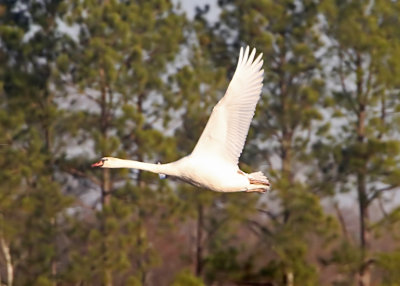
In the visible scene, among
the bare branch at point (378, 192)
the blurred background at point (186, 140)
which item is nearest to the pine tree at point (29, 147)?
the blurred background at point (186, 140)

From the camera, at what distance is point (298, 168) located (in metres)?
26.0

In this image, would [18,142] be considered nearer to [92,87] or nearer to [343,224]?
[92,87]

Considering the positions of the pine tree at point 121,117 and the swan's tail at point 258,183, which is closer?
the swan's tail at point 258,183

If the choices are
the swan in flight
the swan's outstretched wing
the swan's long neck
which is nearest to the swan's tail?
the swan in flight

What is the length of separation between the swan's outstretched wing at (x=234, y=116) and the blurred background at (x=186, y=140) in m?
12.0

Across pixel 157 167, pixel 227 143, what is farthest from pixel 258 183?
pixel 157 167

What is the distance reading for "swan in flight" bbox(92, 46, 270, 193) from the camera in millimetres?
10953

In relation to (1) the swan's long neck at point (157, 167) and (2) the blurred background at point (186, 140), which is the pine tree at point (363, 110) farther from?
(1) the swan's long neck at point (157, 167)

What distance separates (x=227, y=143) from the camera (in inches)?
439

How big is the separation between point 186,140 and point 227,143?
14190mm

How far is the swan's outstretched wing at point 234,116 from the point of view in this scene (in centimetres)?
1097

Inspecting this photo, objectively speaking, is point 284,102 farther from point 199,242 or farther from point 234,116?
point 234,116

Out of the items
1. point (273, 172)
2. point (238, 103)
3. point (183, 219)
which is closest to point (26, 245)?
point (183, 219)

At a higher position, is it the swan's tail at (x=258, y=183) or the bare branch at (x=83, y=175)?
the bare branch at (x=83, y=175)
